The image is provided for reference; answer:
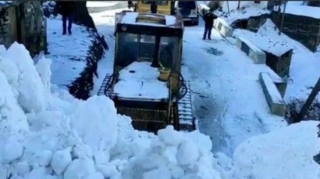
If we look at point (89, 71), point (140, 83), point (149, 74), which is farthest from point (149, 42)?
point (89, 71)

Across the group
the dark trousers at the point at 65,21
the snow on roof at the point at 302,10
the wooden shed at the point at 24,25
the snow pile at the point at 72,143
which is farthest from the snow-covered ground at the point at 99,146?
the snow on roof at the point at 302,10

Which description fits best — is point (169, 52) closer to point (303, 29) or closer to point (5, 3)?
point (5, 3)

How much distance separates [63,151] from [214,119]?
22.8 ft

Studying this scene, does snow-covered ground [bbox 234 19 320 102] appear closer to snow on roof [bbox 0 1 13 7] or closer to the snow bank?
the snow bank

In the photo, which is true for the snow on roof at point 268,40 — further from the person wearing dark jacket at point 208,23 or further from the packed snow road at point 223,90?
the person wearing dark jacket at point 208,23

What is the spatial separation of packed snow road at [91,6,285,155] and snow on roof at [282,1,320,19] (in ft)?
11.0

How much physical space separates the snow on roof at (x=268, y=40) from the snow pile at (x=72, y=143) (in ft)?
39.3

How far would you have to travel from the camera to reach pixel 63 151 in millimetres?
4598

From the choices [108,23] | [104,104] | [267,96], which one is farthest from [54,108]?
[108,23]

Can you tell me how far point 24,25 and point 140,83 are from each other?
14.5 ft

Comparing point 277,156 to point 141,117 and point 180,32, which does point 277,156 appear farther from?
point 180,32

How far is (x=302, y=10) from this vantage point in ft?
66.4

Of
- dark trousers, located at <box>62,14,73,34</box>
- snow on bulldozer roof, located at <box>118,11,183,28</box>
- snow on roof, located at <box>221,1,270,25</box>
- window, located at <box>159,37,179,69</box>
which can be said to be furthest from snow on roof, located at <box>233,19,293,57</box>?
window, located at <box>159,37,179,69</box>

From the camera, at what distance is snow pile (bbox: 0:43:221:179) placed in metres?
4.54
